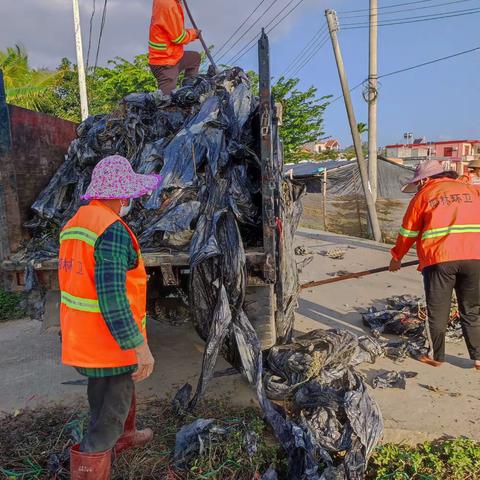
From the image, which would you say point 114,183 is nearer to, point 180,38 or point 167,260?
point 167,260

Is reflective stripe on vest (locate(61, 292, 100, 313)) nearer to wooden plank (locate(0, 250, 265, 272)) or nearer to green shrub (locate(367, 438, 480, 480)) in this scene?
wooden plank (locate(0, 250, 265, 272))

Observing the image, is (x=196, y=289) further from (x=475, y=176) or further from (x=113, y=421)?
(x=475, y=176)

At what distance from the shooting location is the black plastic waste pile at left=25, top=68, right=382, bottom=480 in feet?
8.48

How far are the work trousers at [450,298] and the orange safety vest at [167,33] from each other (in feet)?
12.0

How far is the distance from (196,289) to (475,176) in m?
4.51

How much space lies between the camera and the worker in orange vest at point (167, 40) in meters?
5.18

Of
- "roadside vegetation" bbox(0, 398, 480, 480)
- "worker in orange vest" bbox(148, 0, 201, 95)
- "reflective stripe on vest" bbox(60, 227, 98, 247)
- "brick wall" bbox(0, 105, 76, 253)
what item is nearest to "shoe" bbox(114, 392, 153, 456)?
"roadside vegetation" bbox(0, 398, 480, 480)

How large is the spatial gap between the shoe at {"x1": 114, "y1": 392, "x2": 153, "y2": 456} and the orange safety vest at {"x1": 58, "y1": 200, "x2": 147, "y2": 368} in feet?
2.42

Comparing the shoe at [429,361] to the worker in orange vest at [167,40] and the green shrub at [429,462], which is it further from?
the worker in orange vest at [167,40]

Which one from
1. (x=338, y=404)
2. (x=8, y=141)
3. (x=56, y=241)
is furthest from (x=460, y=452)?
(x=8, y=141)

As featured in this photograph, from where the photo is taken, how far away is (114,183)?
7.14ft

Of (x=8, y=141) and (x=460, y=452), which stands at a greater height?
(x=8, y=141)

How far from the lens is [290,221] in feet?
12.5

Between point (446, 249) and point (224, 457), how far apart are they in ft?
7.80
